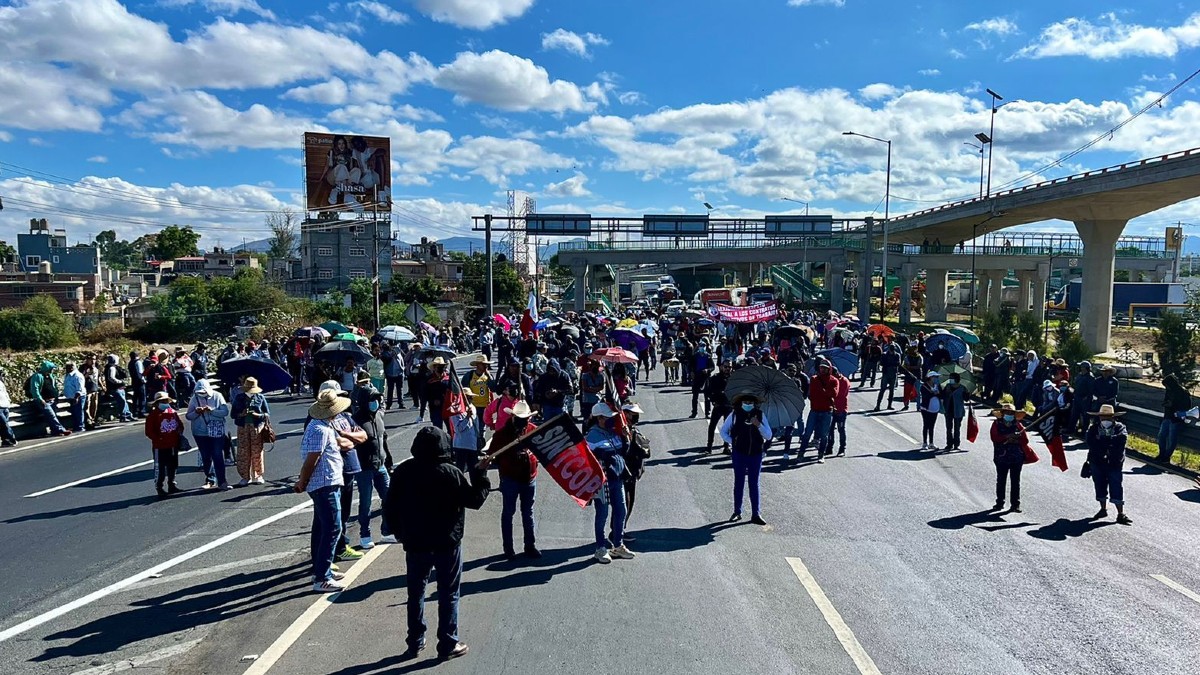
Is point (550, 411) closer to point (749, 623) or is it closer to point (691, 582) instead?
point (691, 582)

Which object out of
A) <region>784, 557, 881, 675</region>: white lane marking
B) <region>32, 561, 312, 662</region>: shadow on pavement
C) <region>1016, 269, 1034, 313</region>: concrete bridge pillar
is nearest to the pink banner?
<region>784, 557, 881, 675</region>: white lane marking

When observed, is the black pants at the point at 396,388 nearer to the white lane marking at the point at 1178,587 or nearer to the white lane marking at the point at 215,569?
the white lane marking at the point at 215,569

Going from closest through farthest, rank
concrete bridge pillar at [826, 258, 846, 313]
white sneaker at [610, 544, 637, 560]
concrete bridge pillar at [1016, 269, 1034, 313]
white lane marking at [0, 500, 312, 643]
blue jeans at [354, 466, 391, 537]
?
white lane marking at [0, 500, 312, 643], blue jeans at [354, 466, 391, 537], white sneaker at [610, 544, 637, 560], concrete bridge pillar at [826, 258, 846, 313], concrete bridge pillar at [1016, 269, 1034, 313]

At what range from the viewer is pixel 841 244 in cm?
7050

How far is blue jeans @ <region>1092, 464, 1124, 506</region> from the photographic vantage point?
397 inches

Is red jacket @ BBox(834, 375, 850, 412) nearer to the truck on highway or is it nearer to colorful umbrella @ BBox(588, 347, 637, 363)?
colorful umbrella @ BBox(588, 347, 637, 363)

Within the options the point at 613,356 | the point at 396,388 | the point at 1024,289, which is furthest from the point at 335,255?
the point at 1024,289

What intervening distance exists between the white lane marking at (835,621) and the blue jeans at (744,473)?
1331mm

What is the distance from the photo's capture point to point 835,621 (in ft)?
21.5

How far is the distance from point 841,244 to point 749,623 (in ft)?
223

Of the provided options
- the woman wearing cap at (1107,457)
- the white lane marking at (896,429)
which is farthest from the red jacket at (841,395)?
the woman wearing cap at (1107,457)

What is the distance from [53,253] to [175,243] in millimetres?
22928

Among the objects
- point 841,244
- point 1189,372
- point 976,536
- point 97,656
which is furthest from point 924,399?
point 841,244

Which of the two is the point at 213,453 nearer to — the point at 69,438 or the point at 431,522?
the point at 431,522
